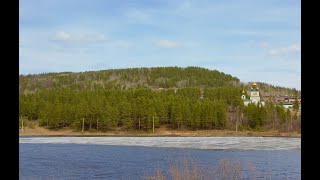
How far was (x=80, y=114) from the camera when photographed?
7731cm

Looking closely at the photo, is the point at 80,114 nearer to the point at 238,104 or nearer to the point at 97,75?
the point at 238,104

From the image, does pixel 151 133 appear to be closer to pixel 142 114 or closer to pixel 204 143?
pixel 142 114

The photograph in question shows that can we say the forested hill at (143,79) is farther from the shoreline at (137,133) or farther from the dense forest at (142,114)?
Result: the shoreline at (137,133)

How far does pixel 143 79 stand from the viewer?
182 metres

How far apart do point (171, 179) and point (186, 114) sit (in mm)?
60837

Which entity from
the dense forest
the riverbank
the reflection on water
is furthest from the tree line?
the reflection on water

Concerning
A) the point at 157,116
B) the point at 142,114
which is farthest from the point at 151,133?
the point at 142,114

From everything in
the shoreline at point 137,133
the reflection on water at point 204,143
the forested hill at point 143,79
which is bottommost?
the shoreline at point 137,133

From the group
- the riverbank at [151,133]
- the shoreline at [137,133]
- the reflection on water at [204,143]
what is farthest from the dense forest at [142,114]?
the reflection on water at [204,143]

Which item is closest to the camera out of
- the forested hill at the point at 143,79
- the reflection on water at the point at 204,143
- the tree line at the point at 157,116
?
the reflection on water at the point at 204,143

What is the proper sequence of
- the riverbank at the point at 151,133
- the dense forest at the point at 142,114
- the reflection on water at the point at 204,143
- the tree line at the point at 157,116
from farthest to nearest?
the dense forest at the point at 142,114, the tree line at the point at 157,116, the riverbank at the point at 151,133, the reflection on water at the point at 204,143

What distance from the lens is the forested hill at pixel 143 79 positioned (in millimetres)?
171750

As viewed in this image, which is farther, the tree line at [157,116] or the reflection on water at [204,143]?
the tree line at [157,116]
